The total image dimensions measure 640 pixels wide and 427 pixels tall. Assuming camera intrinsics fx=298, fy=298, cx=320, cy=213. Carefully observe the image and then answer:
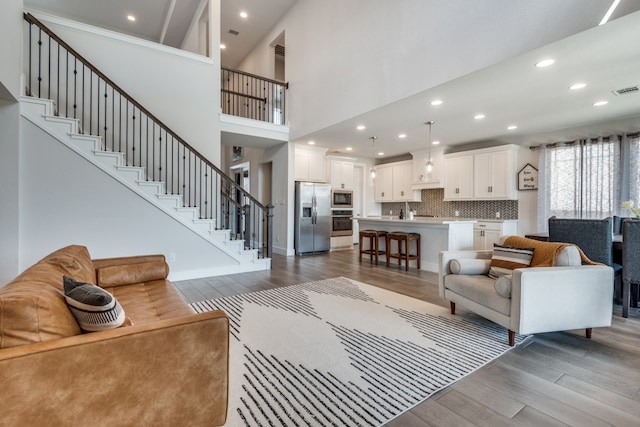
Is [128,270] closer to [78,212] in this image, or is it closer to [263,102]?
[78,212]

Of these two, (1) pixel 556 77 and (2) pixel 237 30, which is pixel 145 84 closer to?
(2) pixel 237 30

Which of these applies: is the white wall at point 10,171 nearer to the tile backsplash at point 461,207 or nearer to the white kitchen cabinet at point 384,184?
the white kitchen cabinet at point 384,184

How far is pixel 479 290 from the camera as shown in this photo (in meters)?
2.77

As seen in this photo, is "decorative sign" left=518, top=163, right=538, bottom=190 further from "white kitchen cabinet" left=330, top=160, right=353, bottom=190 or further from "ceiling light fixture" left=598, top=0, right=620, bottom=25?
"ceiling light fixture" left=598, top=0, right=620, bottom=25

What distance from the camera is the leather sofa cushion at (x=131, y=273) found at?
2696mm

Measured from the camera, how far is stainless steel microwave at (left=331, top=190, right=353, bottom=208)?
782 cm

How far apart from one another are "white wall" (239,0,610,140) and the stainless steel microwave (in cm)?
201

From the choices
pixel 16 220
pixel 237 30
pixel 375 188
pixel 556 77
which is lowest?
pixel 16 220

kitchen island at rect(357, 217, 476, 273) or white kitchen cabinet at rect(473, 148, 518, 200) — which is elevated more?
white kitchen cabinet at rect(473, 148, 518, 200)

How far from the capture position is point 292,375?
2055 mm

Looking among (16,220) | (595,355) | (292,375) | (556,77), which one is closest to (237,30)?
(16,220)

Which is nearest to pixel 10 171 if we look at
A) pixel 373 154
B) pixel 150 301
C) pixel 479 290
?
pixel 150 301

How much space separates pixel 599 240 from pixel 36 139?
22.8 feet

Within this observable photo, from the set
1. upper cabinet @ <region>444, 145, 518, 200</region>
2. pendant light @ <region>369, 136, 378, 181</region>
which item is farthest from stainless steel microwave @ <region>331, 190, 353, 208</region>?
upper cabinet @ <region>444, 145, 518, 200</region>
